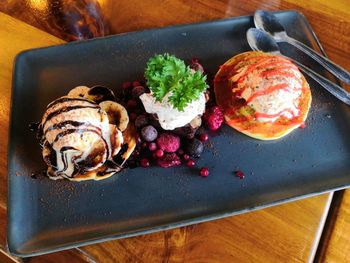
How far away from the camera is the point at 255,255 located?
1.10 metres

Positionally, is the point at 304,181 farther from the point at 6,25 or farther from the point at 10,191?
the point at 6,25

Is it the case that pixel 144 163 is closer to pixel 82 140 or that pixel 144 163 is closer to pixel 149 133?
pixel 149 133

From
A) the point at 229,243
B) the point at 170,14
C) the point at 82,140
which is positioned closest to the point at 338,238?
the point at 229,243

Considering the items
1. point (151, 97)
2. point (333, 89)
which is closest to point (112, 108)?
point (151, 97)

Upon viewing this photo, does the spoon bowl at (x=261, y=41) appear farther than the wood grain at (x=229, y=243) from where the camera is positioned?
Yes

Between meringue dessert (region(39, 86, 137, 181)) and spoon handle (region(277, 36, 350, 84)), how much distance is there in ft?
2.12

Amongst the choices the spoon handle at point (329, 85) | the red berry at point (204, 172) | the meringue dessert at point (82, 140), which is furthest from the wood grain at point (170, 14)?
the red berry at point (204, 172)

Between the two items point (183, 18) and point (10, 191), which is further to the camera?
point (183, 18)

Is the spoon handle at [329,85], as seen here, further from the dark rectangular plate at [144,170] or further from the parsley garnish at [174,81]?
the parsley garnish at [174,81]

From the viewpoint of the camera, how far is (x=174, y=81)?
1.10 metres

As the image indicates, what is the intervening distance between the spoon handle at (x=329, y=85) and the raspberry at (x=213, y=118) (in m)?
0.33

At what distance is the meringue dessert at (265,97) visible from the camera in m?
1.25

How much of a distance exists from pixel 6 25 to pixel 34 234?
779 mm

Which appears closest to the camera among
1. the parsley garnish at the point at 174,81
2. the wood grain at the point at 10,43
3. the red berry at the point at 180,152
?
the parsley garnish at the point at 174,81
